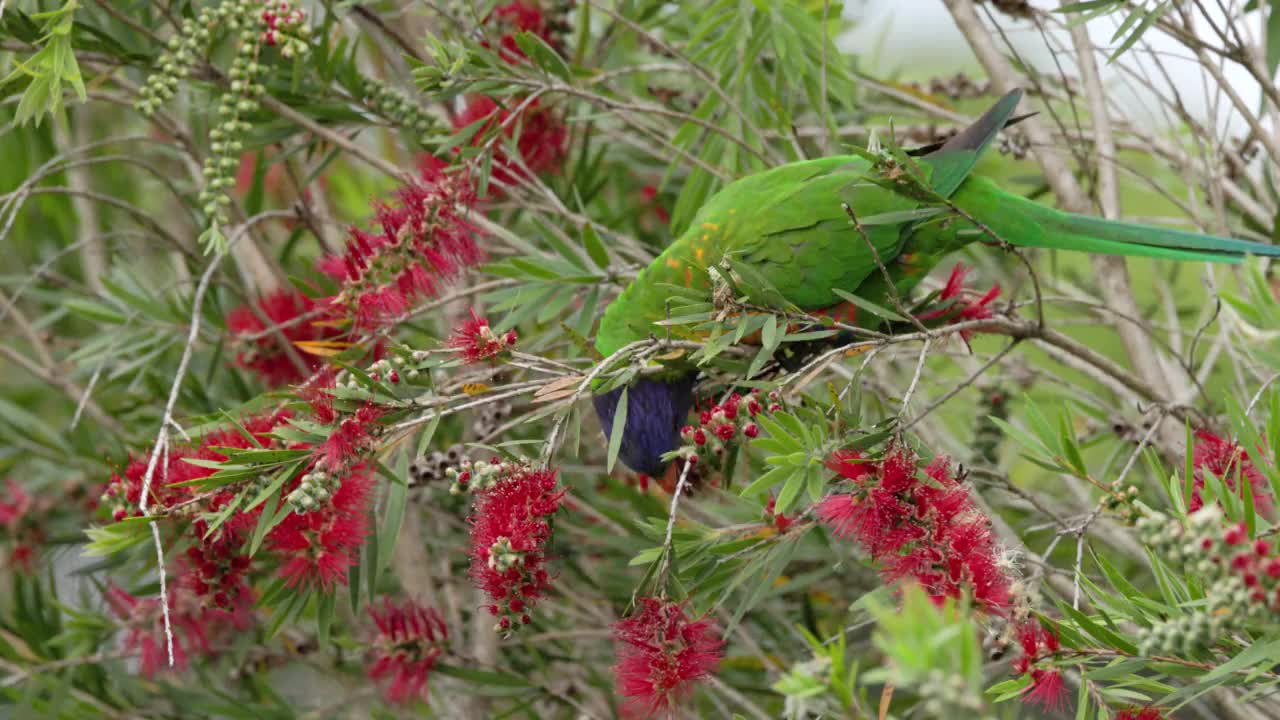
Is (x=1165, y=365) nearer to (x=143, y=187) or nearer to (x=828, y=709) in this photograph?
(x=828, y=709)

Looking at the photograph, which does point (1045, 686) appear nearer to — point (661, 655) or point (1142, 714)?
point (1142, 714)

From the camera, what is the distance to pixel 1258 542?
0.72m

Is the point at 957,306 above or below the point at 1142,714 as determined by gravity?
above

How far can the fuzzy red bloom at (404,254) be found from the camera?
1311 millimetres

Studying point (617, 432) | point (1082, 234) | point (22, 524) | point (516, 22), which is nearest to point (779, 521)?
point (617, 432)

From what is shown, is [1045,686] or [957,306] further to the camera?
[957,306]

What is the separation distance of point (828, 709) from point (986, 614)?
0.75 ft

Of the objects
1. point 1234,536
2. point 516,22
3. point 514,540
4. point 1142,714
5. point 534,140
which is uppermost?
point 516,22

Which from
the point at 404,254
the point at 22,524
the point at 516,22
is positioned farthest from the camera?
the point at 22,524

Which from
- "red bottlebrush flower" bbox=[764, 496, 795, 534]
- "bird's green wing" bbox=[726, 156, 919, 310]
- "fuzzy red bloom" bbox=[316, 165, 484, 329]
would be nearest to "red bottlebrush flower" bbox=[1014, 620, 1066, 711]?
"red bottlebrush flower" bbox=[764, 496, 795, 534]

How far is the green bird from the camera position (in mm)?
1419

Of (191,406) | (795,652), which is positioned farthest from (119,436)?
(795,652)

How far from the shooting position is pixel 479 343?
42.4 inches

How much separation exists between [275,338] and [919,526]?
119 centimetres
